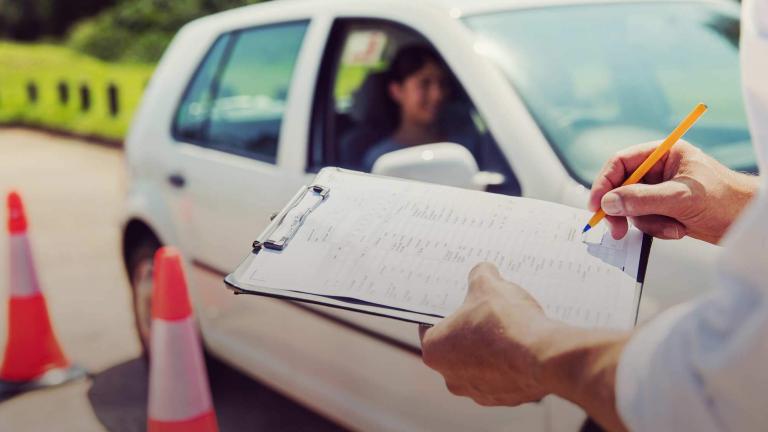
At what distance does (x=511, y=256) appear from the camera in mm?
1364

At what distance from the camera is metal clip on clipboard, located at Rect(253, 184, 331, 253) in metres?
1.40

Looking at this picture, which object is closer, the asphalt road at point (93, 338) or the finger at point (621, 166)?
the finger at point (621, 166)

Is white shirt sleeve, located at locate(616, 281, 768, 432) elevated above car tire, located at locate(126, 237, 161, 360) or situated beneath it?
elevated above

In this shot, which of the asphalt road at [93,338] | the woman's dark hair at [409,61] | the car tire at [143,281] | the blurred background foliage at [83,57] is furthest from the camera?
the blurred background foliage at [83,57]

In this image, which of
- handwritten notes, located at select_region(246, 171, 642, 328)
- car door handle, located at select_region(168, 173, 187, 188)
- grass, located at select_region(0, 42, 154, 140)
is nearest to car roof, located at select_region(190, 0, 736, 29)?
car door handle, located at select_region(168, 173, 187, 188)

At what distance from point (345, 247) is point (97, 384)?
9.59 feet

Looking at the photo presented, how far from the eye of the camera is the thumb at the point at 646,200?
1.44m

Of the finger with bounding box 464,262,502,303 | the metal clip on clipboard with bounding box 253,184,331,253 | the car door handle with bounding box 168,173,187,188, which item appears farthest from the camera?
the car door handle with bounding box 168,173,187,188

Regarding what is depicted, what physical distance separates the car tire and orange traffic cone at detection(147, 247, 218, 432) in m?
1.09

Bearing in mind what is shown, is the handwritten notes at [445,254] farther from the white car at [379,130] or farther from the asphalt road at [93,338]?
the asphalt road at [93,338]

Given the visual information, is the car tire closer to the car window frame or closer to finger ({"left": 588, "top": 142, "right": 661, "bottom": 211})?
the car window frame

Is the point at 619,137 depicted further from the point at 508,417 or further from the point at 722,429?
the point at 722,429

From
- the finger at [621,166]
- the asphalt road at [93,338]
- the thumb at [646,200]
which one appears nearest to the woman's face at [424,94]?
the asphalt road at [93,338]

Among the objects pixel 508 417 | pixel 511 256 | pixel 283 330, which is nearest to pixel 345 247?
pixel 511 256
